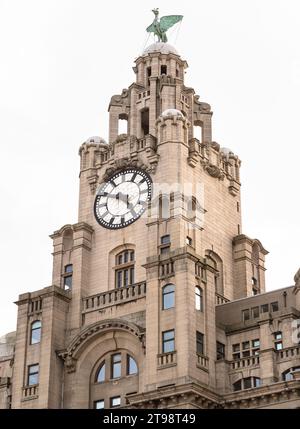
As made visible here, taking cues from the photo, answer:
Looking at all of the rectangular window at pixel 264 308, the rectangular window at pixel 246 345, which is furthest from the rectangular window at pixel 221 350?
the rectangular window at pixel 264 308

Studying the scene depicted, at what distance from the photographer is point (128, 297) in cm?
7481

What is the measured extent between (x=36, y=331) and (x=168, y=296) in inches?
417

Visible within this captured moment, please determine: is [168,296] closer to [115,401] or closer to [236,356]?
[236,356]

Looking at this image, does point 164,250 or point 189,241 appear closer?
point 164,250

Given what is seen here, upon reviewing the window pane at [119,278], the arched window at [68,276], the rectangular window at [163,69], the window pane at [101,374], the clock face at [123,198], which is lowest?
the window pane at [101,374]

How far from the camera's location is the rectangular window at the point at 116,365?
74.2 meters

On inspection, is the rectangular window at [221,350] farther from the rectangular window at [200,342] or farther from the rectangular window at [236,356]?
the rectangular window at [200,342]

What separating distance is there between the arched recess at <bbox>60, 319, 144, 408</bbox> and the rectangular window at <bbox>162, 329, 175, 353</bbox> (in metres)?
3.32

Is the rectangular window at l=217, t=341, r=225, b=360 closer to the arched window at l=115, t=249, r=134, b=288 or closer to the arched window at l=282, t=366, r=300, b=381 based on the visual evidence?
the arched window at l=282, t=366, r=300, b=381

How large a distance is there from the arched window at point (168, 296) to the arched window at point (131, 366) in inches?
188

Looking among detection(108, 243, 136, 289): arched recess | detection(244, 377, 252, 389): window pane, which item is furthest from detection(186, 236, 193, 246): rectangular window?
detection(244, 377, 252, 389): window pane

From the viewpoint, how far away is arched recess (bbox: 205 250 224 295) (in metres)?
78.7

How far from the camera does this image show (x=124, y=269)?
78.1 m

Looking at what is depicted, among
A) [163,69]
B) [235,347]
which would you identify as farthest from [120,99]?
[235,347]
